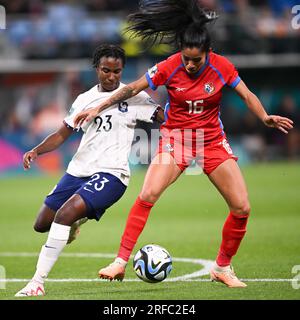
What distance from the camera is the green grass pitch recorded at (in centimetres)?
833

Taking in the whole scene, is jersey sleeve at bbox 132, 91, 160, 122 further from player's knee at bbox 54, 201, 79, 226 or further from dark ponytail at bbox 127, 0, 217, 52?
player's knee at bbox 54, 201, 79, 226

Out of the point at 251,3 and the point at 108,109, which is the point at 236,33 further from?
the point at 108,109

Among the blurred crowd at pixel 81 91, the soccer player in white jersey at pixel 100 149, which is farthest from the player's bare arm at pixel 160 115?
the blurred crowd at pixel 81 91

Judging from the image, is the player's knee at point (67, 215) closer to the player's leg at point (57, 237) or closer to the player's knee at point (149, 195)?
the player's leg at point (57, 237)

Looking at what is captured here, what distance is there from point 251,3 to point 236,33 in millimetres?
3570

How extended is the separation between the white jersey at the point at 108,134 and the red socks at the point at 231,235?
1.17 meters

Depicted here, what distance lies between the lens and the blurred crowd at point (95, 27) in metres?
29.1

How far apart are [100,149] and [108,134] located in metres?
0.18

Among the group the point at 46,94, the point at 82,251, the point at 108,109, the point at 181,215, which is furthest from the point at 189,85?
the point at 46,94

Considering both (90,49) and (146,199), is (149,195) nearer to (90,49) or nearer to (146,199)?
(146,199)

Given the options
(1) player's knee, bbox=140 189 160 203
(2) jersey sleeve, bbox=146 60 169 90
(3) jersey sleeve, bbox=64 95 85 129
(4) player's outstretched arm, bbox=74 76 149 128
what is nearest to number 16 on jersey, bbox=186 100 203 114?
(2) jersey sleeve, bbox=146 60 169 90

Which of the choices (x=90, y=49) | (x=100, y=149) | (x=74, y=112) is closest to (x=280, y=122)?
(x=100, y=149)

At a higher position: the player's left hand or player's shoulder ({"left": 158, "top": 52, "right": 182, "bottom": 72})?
player's shoulder ({"left": 158, "top": 52, "right": 182, "bottom": 72})
